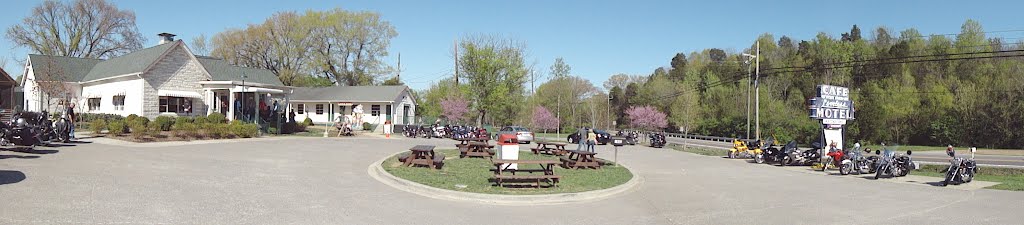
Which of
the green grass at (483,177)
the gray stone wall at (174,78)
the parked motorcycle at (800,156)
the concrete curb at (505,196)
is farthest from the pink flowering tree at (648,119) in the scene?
the concrete curb at (505,196)

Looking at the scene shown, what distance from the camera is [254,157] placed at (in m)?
18.0

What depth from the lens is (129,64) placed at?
35812mm

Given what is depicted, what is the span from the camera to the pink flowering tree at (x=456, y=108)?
5191 centimetres

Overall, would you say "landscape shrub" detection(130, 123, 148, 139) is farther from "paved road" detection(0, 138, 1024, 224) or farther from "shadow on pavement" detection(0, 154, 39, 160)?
"shadow on pavement" detection(0, 154, 39, 160)

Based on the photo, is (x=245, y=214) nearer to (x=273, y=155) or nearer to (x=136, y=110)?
(x=273, y=155)

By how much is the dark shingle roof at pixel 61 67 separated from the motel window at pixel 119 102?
11.1 ft

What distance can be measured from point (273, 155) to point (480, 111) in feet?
110

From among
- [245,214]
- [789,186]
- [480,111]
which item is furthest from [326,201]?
[480,111]

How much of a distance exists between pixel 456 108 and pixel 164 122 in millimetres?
27366

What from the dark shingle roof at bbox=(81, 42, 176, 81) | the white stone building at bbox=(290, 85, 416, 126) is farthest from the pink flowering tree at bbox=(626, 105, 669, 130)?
the dark shingle roof at bbox=(81, 42, 176, 81)

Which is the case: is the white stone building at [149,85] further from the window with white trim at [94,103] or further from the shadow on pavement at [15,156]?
the shadow on pavement at [15,156]

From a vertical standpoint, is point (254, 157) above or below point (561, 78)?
below

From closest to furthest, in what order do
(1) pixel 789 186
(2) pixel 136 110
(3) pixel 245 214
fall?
1. (3) pixel 245 214
2. (1) pixel 789 186
3. (2) pixel 136 110

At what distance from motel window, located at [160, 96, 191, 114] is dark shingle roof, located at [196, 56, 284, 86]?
2.38 meters
